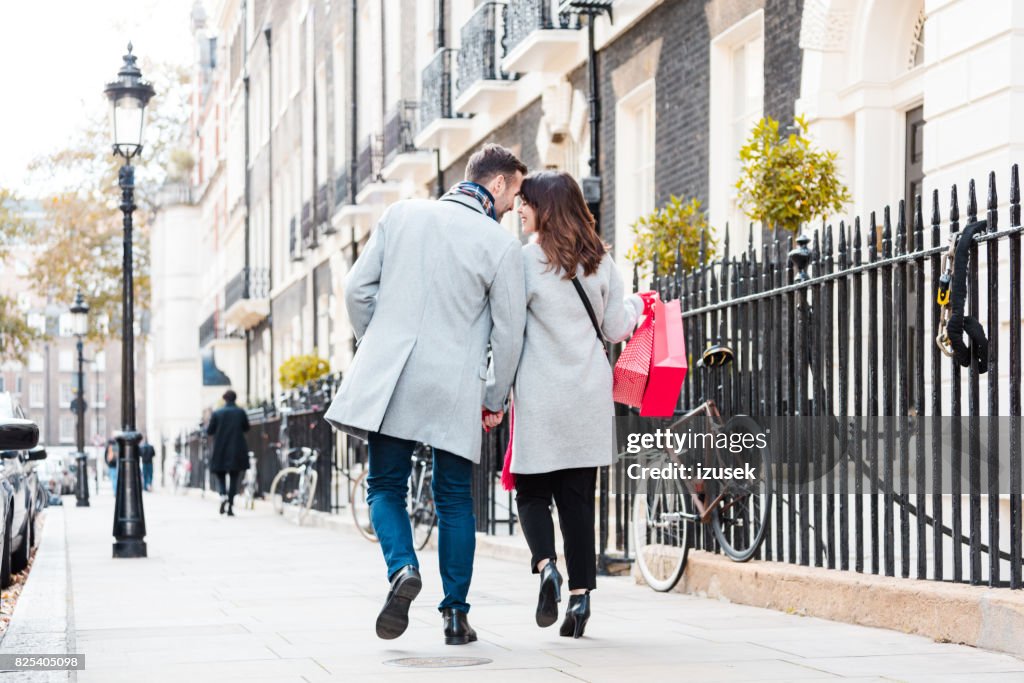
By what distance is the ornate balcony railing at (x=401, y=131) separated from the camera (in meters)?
23.5

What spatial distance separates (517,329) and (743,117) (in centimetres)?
744

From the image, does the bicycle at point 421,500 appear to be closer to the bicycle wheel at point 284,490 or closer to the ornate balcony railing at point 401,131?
the bicycle wheel at point 284,490

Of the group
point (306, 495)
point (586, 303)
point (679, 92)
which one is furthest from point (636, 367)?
point (306, 495)

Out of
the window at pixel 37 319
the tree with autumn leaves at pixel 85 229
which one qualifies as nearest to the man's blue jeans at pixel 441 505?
the window at pixel 37 319

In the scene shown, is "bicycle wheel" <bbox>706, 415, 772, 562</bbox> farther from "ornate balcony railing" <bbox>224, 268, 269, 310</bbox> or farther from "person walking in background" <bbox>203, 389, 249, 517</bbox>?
"ornate balcony railing" <bbox>224, 268, 269, 310</bbox>

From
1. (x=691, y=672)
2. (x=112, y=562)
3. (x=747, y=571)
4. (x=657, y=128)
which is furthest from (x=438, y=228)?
(x=657, y=128)

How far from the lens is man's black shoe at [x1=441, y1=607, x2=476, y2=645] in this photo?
20.6 feet

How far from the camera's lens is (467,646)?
6.30 meters

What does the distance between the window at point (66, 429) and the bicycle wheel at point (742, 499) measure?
128 metres

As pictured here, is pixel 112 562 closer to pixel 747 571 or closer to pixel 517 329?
pixel 747 571

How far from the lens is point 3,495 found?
8422 mm

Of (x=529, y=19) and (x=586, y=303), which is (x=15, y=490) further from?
(x=529, y=19)

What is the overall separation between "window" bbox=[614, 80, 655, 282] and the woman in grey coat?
29.5 ft

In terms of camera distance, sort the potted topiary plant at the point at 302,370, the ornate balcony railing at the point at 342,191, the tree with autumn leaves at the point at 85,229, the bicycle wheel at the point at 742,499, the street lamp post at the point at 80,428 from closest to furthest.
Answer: the bicycle wheel at the point at 742,499
the potted topiary plant at the point at 302,370
the ornate balcony railing at the point at 342,191
the street lamp post at the point at 80,428
the tree with autumn leaves at the point at 85,229
